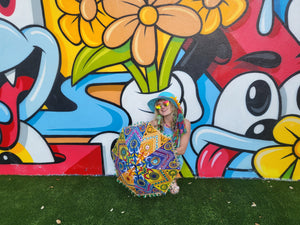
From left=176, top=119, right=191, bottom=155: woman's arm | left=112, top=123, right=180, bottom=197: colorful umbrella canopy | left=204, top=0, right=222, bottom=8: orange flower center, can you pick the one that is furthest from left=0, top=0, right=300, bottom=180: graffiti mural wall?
left=112, top=123, right=180, bottom=197: colorful umbrella canopy

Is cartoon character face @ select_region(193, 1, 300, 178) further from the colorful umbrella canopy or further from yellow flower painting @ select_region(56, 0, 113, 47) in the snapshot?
yellow flower painting @ select_region(56, 0, 113, 47)

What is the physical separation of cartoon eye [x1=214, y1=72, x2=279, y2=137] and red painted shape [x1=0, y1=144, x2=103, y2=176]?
2.23m

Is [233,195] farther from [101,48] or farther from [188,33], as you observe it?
[101,48]

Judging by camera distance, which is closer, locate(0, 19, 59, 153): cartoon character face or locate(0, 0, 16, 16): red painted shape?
locate(0, 0, 16, 16): red painted shape

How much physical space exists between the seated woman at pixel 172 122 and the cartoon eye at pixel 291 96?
→ 1.54m

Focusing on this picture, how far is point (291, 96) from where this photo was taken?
3.14 m

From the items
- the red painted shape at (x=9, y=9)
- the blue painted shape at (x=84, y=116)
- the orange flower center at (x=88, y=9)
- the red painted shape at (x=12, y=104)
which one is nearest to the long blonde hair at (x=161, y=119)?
the blue painted shape at (x=84, y=116)

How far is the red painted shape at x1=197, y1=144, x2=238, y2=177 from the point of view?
11.4 ft

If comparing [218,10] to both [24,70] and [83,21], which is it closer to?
[83,21]

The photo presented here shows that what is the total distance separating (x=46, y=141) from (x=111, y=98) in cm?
148

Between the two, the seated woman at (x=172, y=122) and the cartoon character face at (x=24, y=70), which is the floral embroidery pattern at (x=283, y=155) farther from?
the cartoon character face at (x=24, y=70)

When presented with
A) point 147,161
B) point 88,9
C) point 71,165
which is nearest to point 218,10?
point 88,9

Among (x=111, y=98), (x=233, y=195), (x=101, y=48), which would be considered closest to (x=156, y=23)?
(x=101, y=48)

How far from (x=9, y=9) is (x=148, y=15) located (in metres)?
2.18
